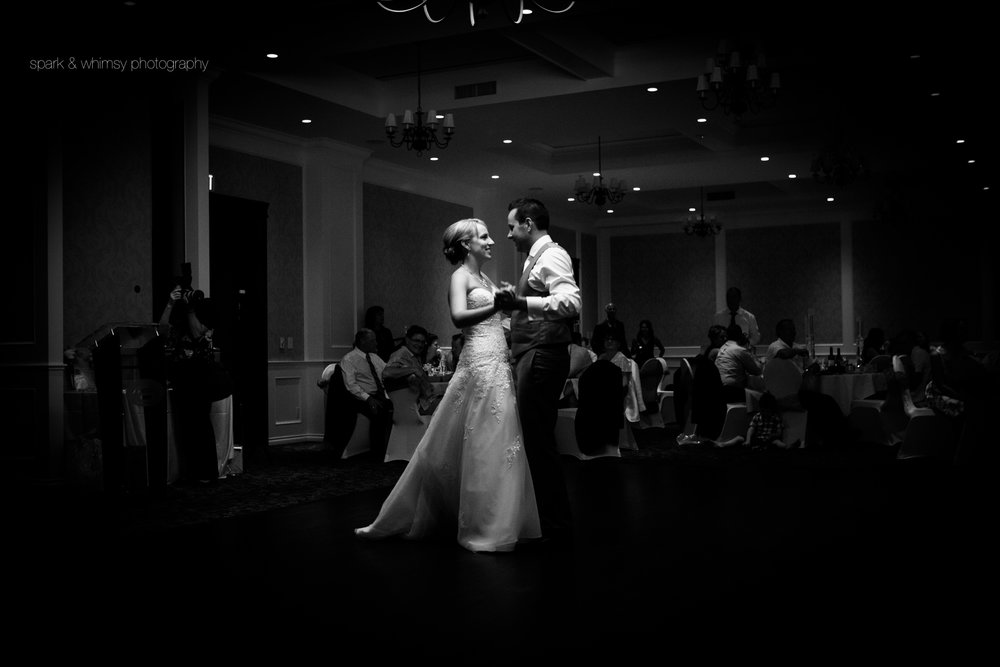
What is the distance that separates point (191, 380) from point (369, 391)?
1.82m

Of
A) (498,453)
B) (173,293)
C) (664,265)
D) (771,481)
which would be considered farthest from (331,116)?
(664,265)

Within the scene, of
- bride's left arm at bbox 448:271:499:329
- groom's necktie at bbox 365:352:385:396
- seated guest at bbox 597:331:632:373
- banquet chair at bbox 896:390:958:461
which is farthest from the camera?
seated guest at bbox 597:331:632:373

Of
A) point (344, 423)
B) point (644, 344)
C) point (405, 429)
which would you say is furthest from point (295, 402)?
point (644, 344)

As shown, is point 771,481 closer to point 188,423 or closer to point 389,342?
point 188,423

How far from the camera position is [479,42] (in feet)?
26.1

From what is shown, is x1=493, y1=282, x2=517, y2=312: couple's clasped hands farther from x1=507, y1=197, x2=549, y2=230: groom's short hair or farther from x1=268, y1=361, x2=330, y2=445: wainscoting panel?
x1=268, y1=361, x2=330, y2=445: wainscoting panel

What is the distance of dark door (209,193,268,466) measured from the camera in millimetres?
9195

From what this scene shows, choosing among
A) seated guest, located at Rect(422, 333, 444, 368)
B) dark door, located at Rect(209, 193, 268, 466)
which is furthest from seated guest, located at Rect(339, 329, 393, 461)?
dark door, located at Rect(209, 193, 268, 466)

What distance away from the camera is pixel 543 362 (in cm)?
414

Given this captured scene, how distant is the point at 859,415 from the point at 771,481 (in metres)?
3.01

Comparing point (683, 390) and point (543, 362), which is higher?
point (543, 362)

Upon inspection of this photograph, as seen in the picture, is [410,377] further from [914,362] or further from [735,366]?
[914,362]

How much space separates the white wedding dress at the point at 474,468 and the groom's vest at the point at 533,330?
11 centimetres

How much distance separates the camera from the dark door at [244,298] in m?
9.20
